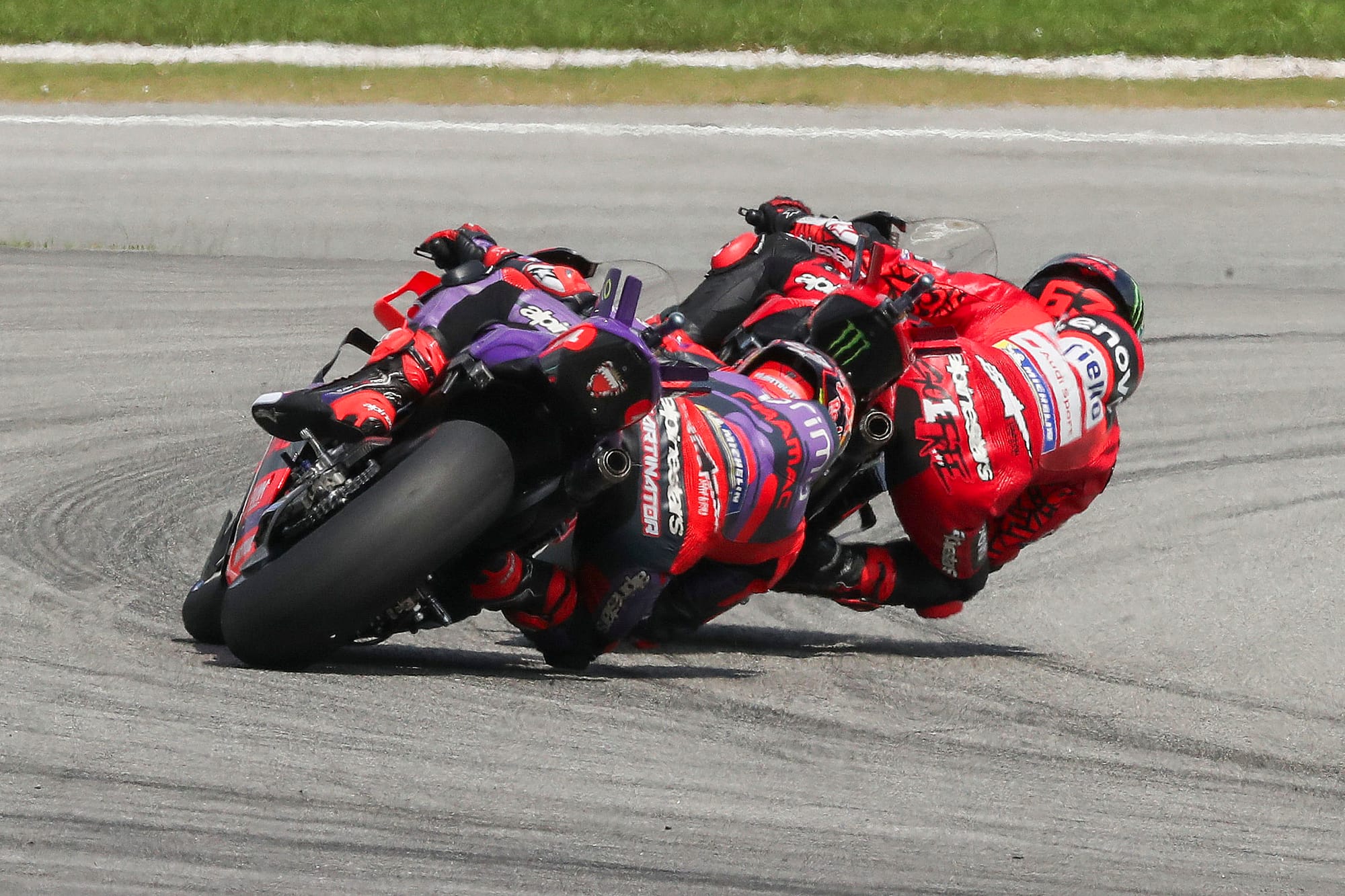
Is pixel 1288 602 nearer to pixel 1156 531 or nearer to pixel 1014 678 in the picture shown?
pixel 1156 531

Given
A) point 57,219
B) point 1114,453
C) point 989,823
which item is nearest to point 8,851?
point 989,823

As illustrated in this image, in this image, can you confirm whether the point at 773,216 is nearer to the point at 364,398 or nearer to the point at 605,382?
the point at 605,382

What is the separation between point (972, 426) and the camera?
19.0ft

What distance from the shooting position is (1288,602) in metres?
6.71

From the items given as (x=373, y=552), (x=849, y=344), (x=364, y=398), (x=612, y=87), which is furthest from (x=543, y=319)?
(x=612, y=87)

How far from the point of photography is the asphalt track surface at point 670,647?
Result: 140 inches

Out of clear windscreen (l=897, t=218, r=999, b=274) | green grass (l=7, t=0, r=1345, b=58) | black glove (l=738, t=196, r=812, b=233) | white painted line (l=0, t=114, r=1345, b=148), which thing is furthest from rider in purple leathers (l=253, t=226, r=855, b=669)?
A: green grass (l=7, t=0, r=1345, b=58)

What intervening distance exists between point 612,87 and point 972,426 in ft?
28.1

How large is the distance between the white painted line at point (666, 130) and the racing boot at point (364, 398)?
8514 mm

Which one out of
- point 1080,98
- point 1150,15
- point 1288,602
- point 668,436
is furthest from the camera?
point 1150,15

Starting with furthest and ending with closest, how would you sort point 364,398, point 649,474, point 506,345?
point 649,474 → point 506,345 → point 364,398

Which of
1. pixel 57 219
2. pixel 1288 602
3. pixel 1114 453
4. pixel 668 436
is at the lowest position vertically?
pixel 57 219

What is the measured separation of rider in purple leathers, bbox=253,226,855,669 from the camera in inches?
174

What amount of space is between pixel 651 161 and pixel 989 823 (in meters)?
8.70
